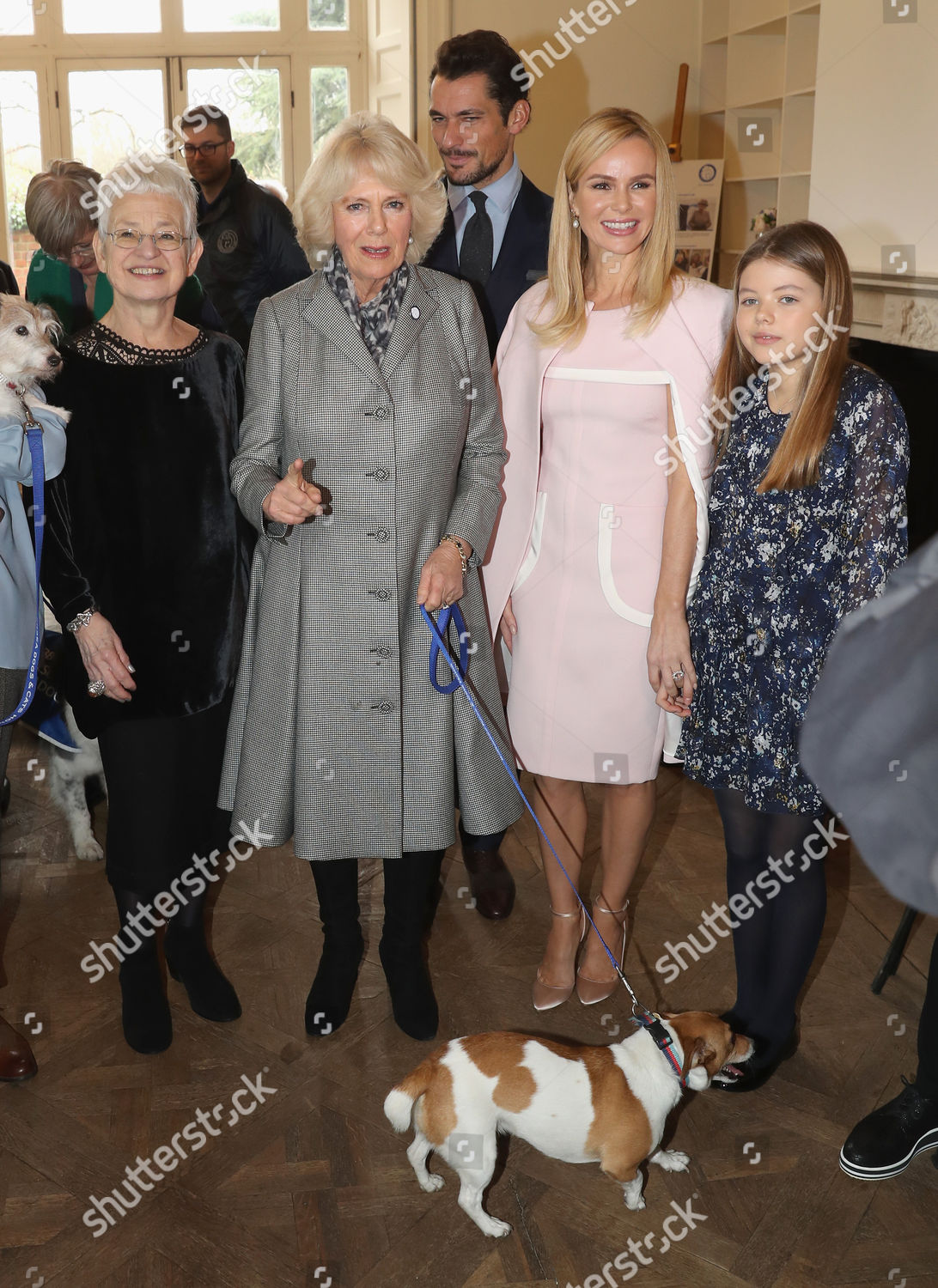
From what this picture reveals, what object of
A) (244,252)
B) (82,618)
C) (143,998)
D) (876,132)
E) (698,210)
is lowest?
(143,998)

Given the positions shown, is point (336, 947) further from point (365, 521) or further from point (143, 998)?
point (365, 521)

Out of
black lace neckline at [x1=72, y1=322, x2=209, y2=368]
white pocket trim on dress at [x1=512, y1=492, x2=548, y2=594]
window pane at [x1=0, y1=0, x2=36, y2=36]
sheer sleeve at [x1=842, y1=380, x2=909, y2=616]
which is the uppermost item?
window pane at [x1=0, y1=0, x2=36, y2=36]

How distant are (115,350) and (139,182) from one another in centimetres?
29

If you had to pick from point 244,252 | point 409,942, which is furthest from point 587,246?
point 244,252

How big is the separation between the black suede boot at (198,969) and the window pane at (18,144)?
6.70 metres

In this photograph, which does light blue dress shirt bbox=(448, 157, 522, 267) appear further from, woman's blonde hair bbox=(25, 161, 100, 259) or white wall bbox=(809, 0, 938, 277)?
white wall bbox=(809, 0, 938, 277)

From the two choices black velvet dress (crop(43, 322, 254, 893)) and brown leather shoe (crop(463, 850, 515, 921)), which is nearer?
black velvet dress (crop(43, 322, 254, 893))

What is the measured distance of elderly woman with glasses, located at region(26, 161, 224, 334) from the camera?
2967 millimetres

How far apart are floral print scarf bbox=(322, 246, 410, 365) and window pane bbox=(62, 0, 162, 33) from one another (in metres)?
6.97

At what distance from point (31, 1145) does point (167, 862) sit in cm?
56

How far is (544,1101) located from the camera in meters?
1.83

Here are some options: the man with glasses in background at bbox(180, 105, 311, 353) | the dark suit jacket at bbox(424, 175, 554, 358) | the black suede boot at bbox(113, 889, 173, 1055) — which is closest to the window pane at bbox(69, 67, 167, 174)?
the man with glasses in background at bbox(180, 105, 311, 353)

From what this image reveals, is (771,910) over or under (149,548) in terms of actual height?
under

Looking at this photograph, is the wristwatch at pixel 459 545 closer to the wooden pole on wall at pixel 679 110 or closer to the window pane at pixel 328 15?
the wooden pole on wall at pixel 679 110
